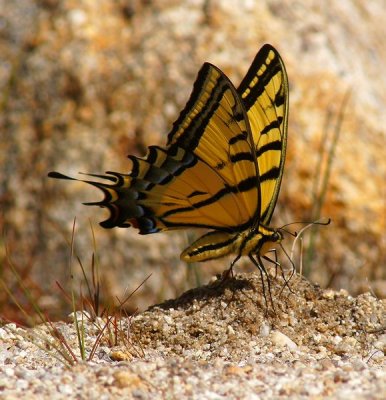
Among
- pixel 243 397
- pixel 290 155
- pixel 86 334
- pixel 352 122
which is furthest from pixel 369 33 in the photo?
pixel 243 397

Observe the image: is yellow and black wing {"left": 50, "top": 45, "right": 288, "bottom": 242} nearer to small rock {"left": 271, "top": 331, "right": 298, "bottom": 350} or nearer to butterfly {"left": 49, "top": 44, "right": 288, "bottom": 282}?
butterfly {"left": 49, "top": 44, "right": 288, "bottom": 282}

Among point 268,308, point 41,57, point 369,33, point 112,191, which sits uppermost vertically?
point 369,33

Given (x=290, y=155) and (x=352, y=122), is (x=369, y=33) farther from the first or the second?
(x=290, y=155)

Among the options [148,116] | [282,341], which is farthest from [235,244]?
[148,116]

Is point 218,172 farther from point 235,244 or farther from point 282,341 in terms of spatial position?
point 282,341

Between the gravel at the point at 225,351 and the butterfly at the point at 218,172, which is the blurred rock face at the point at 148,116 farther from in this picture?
the gravel at the point at 225,351

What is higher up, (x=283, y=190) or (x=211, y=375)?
(x=283, y=190)
